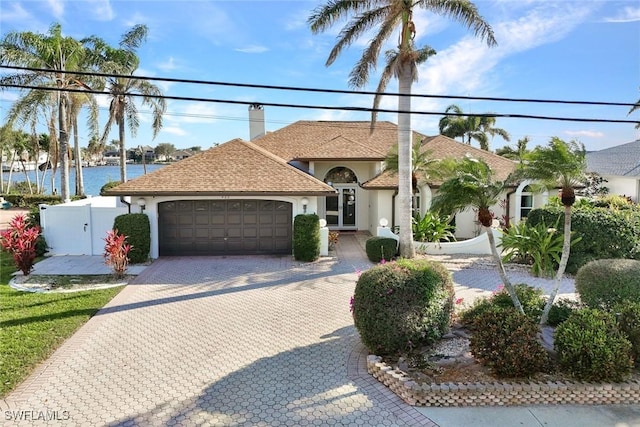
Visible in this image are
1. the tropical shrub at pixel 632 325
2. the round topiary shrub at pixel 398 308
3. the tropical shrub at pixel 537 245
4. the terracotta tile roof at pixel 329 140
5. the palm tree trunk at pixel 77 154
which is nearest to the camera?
the tropical shrub at pixel 632 325

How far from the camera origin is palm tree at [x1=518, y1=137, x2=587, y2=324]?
26.3 ft

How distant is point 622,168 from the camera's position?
97.6 ft

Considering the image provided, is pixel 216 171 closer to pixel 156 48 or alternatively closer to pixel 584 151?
pixel 156 48

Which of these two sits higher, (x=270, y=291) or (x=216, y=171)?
(x=216, y=171)

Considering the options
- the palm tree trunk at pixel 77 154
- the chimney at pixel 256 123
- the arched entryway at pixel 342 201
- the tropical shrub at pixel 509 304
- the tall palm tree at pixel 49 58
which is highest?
the tall palm tree at pixel 49 58

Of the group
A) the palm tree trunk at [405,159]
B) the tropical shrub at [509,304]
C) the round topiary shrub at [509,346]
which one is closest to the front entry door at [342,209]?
the palm tree trunk at [405,159]

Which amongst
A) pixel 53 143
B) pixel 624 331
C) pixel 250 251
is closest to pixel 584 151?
pixel 624 331

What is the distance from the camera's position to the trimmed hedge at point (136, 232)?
15.4 metres

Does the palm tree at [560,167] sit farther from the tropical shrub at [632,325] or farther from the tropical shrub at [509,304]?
the tropical shrub at [632,325]

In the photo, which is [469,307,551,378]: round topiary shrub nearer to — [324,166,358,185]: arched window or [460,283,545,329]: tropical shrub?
[460,283,545,329]: tropical shrub

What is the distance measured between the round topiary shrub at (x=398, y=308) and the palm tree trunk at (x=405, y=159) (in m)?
7.56

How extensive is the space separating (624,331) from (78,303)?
473 inches

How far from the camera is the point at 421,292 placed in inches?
299

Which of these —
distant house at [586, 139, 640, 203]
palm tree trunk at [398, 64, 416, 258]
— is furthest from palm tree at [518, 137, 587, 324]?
distant house at [586, 139, 640, 203]
